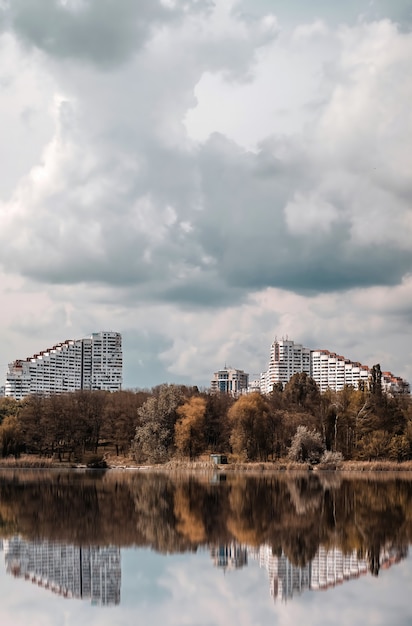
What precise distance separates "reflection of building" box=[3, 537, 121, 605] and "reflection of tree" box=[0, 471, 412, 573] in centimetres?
165

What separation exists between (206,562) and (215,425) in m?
72.1

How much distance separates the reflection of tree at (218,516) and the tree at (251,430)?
30089 mm

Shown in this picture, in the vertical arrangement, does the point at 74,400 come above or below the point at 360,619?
above

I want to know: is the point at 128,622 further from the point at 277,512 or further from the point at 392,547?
the point at 277,512

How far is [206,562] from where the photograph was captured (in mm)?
21703

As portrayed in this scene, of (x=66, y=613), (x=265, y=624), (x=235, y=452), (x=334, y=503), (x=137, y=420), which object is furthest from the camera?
(x=137, y=420)

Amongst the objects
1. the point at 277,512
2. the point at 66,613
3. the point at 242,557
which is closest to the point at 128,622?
the point at 66,613

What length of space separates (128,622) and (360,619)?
414cm

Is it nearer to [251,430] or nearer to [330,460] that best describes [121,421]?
[251,430]

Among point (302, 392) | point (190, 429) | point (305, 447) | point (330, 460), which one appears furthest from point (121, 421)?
point (330, 460)

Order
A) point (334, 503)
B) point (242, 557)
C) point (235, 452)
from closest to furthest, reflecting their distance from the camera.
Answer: point (242, 557), point (334, 503), point (235, 452)

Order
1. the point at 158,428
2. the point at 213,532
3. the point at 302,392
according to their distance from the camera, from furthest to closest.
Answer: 1. the point at 302,392
2. the point at 158,428
3. the point at 213,532

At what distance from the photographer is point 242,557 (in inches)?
877

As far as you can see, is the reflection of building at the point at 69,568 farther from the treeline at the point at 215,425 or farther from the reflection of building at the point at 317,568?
the treeline at the point at 215,425
